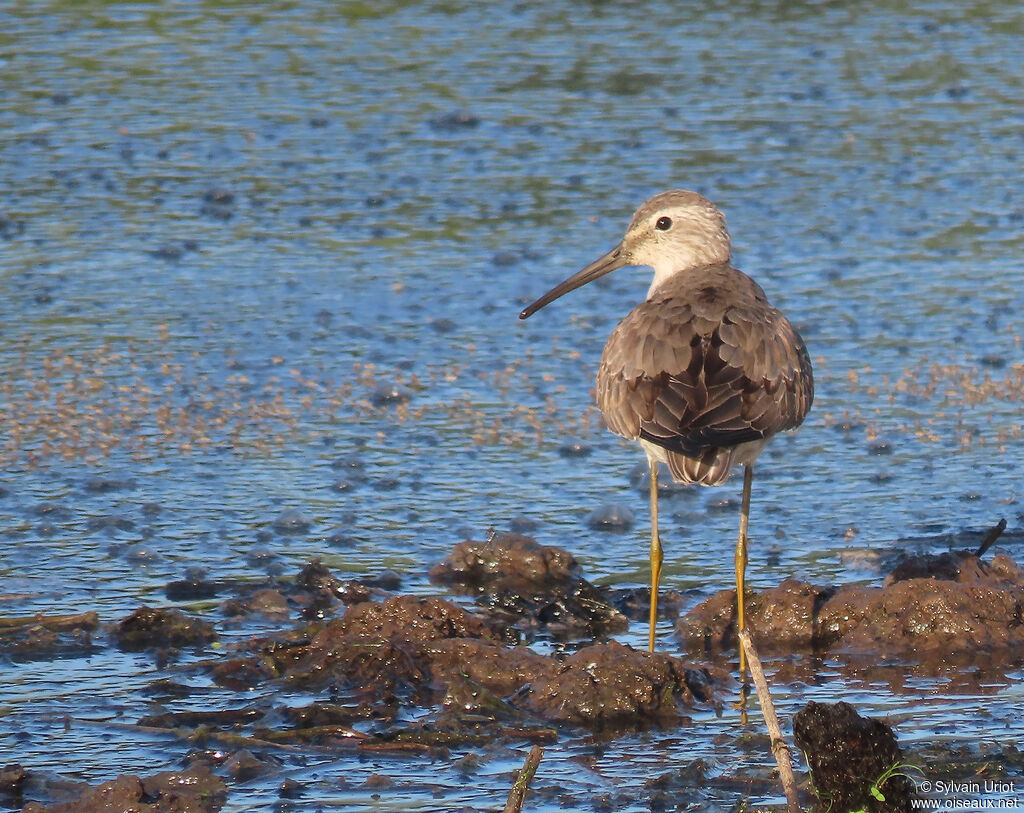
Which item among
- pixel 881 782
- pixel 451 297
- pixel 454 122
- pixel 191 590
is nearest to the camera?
pixel 881 782

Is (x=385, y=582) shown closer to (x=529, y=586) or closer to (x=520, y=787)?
(x=529, y=586)

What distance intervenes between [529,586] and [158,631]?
115 cm

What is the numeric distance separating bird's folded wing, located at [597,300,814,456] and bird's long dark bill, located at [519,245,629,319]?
2.91 feet

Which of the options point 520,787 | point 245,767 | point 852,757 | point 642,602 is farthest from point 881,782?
point 642,602

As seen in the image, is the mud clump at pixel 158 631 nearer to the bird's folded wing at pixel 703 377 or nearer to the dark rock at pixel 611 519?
the bird's folded wing at pixel 703 377

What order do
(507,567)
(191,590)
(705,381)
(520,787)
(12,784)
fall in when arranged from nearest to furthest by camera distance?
(520,787), (12,784), (705,381), (191,590), (507,567)

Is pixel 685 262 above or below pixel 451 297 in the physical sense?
above

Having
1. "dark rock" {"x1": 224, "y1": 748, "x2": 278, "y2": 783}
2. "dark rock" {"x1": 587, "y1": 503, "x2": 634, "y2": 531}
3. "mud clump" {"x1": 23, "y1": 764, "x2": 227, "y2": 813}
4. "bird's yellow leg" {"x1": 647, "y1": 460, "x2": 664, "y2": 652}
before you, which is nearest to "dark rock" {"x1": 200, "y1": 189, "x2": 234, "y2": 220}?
"dark rock" {"x1": 587, "y1": 503, "x2": 634, "y2": 531}

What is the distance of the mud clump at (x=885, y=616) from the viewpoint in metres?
5.00

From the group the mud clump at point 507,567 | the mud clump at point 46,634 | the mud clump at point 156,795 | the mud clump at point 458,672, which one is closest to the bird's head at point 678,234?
the mud clump at point 507,567

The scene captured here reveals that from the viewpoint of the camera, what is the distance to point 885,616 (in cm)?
508

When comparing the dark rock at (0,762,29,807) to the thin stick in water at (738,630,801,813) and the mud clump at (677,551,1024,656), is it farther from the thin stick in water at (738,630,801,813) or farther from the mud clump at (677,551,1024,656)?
the mud clump at (677,551,1024,656)

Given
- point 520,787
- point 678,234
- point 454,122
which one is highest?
point 678,234

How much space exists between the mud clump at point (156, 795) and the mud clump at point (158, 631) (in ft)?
3.21
